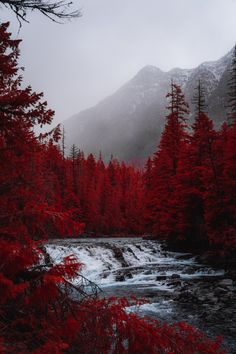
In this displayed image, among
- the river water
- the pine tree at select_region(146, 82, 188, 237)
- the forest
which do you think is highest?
the pine tree at select_region(146, 82, 188, 237)

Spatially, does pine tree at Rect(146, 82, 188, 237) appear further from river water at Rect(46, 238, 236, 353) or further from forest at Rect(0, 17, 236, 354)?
forest at Rect(0, 17, 236, 354)

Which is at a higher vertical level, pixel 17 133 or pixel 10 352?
pixel 17 133

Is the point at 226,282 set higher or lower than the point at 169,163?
lower

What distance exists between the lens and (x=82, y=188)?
209 ft

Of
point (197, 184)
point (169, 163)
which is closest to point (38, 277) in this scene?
point (197, 184)

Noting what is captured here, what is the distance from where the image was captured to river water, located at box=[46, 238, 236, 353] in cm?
1486

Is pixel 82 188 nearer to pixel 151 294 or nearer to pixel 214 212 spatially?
pixel 214 212

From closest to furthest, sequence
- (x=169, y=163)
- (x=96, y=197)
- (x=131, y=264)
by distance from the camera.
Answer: (x=131, y=264) < (x=169, y=163) < (x=96, y=197)

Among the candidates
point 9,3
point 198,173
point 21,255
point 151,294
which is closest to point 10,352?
point 21,255

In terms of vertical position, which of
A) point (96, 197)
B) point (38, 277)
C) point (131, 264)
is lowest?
point (131, 264)

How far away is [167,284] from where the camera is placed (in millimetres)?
21688

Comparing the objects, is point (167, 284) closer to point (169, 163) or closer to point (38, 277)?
point (38, 277)

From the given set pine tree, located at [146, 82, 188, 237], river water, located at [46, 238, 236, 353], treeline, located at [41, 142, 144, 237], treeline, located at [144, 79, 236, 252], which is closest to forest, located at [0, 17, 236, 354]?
river water, located at [46, 238, 236, 353]

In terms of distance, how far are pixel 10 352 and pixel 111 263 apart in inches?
1032
